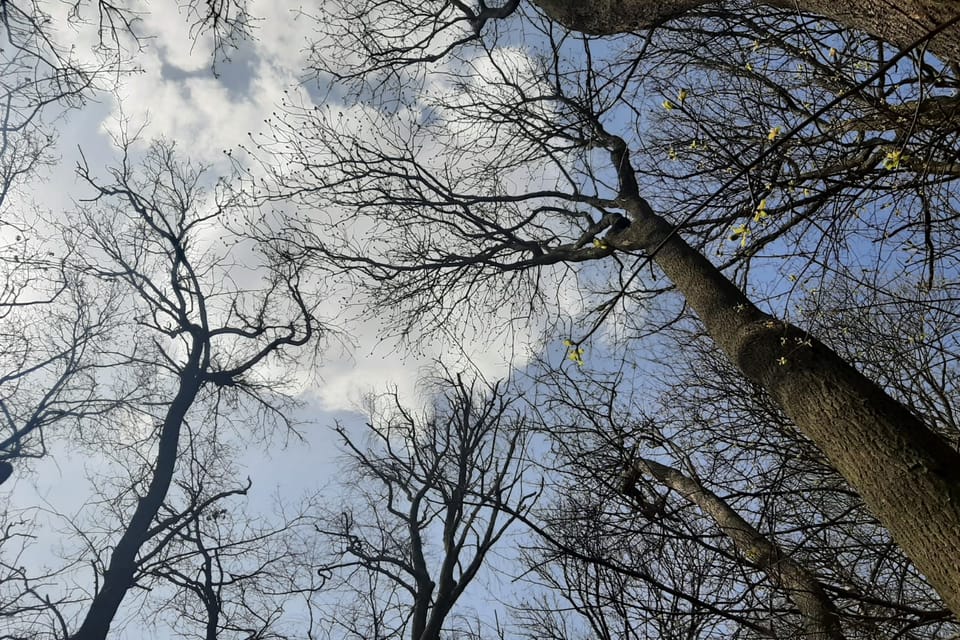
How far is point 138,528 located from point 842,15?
9616mm

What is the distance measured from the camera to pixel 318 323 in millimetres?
9703

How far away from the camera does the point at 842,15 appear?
88.9 inches

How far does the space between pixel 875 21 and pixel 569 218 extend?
3.55 metres

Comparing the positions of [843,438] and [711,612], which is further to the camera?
[711,612]

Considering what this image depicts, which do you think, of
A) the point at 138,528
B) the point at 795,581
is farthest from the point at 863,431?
the point at 138,528

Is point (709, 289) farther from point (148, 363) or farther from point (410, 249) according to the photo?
point (148, 363)

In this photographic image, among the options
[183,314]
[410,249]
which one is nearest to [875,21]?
[410,249]

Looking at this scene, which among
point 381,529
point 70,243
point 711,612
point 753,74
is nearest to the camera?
point 711,612

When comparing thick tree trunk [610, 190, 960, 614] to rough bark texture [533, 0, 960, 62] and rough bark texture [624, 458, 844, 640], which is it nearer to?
rough bark texture [624, 458, 844, 640]

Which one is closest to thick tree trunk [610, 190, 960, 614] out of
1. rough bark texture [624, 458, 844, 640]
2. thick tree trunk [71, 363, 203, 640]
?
rough bark texture [624, 458, 844, 640]

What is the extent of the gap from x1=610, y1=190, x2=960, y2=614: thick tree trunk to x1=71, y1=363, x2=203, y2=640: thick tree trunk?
839 centimetres

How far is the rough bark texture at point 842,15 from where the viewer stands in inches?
73.4

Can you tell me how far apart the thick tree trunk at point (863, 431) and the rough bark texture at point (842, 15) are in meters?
1.21

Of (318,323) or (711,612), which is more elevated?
(318,323)
